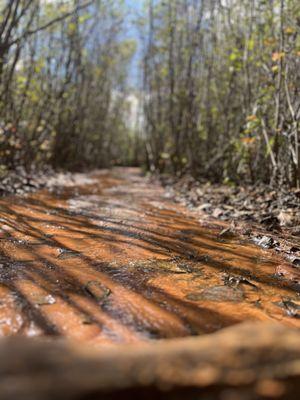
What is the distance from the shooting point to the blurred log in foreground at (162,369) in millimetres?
833

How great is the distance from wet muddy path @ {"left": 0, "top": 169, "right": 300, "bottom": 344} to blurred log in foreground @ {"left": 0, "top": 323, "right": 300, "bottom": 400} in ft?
2.80

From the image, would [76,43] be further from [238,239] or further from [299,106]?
[238,239]

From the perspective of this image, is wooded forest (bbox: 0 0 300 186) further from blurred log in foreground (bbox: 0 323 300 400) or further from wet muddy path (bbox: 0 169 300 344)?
blurred log in foreground (bbox: 0 323 300 400)

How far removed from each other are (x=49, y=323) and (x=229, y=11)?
8368 millimetres

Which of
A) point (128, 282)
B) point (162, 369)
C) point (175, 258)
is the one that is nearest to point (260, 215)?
point (175, 258)

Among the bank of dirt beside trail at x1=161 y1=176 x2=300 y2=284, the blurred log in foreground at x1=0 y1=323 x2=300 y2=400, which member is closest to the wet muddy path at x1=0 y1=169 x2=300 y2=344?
the bank of dirt beside trail at x1=161 y1=176 x2=300 y2=284

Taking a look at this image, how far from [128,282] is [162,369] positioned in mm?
1614

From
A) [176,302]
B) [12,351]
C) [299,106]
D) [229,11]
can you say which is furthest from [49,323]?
[229,11]

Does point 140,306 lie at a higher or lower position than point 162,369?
lower

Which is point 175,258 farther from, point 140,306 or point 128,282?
point 140,306

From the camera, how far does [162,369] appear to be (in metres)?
0.92

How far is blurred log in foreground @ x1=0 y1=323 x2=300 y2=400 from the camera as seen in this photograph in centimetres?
83

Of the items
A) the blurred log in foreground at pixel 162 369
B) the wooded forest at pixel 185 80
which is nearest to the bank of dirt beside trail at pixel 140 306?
the blurred log in foreground at pixel 162 369

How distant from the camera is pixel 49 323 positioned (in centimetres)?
189
